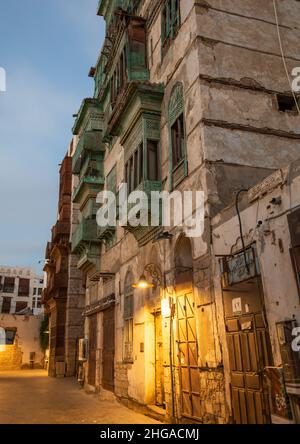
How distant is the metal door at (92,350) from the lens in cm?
1554

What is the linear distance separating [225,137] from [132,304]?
6.04 meters

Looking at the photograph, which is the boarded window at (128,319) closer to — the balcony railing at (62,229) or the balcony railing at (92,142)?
the balcony railing at (92,142)

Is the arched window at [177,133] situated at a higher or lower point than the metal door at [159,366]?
higher

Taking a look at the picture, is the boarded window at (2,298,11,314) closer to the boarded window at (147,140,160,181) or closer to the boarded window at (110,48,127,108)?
the boarded window at (110,48,127,108)

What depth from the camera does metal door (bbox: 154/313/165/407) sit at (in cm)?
980

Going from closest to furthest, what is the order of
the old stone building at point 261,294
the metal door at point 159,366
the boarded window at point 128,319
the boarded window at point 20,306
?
the old stone building at point 261,294
the metal door at point 159,366
the boarded window at point 128,319
the boarded window at point 20,306

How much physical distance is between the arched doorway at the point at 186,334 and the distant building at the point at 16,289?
53.7m

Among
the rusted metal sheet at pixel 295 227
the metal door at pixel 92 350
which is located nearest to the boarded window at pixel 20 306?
the metal door at pixel 92 350

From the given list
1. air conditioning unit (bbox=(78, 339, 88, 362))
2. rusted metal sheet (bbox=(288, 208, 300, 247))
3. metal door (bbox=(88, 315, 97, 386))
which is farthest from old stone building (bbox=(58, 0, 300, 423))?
air conditioning unit (bbox=(78, 339, 88, 362))

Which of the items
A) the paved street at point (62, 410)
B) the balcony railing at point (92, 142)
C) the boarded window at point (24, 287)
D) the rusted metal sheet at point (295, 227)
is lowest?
the paved street at point (62, 410)

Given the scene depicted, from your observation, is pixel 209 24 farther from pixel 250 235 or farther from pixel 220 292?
pixel 220 292

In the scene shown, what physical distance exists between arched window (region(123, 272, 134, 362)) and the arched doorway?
10.6 ft

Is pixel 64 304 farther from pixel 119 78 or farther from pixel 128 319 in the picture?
pixel 119 78

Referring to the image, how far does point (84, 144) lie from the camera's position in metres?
17.4
